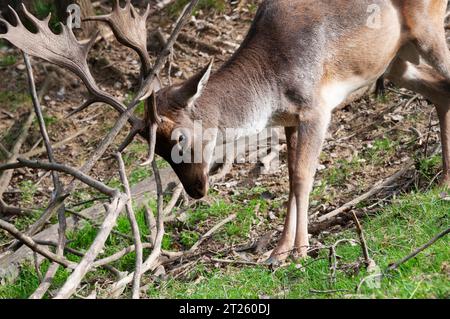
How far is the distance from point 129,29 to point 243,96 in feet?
4.13

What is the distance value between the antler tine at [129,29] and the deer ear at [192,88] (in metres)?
0.48

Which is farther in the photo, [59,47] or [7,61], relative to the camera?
[7,61]

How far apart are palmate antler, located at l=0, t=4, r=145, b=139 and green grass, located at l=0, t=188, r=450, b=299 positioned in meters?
1.47

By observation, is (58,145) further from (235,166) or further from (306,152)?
(306,152)

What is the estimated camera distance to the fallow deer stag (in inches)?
293

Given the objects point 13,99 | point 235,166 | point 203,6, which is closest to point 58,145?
point 13,99

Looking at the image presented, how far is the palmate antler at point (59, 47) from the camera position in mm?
6770

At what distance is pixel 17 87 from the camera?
1160cm

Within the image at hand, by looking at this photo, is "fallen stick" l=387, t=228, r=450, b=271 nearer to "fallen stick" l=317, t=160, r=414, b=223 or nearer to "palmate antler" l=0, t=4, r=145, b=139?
"fallen stick" l=317, t=160, r=414, b=223

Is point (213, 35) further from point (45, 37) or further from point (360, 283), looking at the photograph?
point (360, 283)

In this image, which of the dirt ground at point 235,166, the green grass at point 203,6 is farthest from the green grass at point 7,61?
the green grass at point 203,6

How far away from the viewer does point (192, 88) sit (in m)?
7.41

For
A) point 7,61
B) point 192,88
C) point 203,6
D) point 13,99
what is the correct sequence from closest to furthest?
point 192,88
point 13,99
point 7,61
point 203,6
